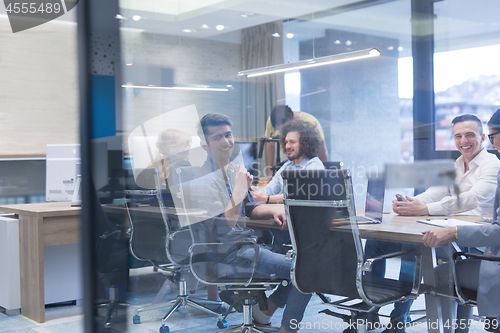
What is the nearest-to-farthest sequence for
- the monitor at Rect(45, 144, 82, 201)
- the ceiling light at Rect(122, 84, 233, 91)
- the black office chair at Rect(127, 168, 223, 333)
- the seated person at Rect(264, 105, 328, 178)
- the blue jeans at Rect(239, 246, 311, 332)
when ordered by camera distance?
the seated person at Rect(264, 105, 328, 178), the ceiling light at Rect(122, 84, 233, 91), the black office chair at Rect(127, 168, 223, 333), the blue jeans at Rect(239, 246, 311, 332), the monitor at Rect(45, 144, 82, 201)

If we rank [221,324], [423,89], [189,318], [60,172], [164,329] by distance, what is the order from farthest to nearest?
[60,172], [221,324], [164,329], [189,318], [423,89]

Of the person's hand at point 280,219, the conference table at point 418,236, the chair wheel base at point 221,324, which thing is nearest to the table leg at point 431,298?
the conference table at point 418,236

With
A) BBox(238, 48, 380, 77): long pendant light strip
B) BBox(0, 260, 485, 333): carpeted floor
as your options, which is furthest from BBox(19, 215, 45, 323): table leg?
BBox(238, 48, 380, 77): long pendant light strip

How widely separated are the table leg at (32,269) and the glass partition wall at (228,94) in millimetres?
1992

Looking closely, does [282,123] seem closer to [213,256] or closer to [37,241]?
[213,256]

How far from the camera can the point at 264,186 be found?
5.94ft

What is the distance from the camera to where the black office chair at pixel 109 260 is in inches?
70.7

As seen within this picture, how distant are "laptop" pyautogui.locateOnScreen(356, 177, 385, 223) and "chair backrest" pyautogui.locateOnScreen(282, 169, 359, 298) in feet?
0.36

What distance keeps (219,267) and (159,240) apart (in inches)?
13.6

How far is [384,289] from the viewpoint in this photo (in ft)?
6.04

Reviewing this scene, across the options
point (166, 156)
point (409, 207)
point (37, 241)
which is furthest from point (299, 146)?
point (37, 241)

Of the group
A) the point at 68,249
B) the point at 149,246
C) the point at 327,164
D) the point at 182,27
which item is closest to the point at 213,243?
the point at 149,246

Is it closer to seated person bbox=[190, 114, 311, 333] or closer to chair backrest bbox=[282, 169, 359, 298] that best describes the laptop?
chair backrest bbox=[282, 169, 359, 298]

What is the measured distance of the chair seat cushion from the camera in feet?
5.60
